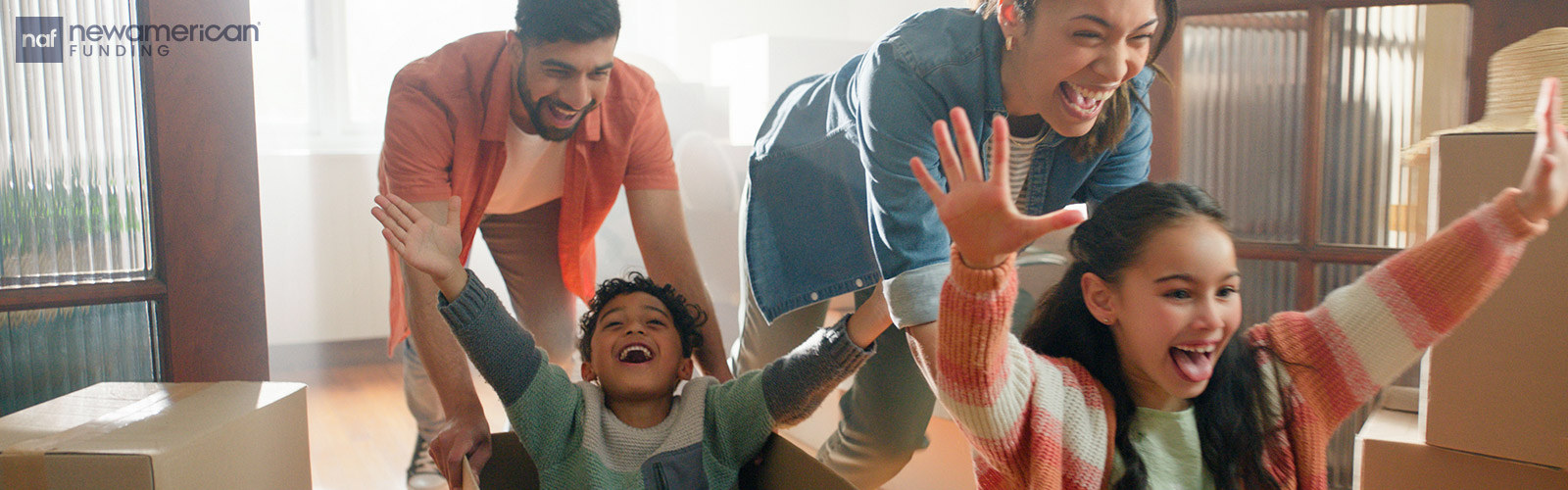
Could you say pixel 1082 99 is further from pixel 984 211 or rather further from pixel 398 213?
pixel 398 213

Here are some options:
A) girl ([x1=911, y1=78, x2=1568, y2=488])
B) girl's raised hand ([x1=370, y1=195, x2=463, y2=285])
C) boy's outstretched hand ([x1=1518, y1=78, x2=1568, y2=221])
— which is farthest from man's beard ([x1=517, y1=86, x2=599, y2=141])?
boy's outstretched hand ([x1=1518, y1=78, x2=1568, y2=221])

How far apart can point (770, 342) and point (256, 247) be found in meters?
0.85

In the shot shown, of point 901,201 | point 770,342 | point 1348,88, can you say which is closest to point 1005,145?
point 901,201

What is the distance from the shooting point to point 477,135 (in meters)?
1.46

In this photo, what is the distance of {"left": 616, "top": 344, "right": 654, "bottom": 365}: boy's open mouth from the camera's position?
49.8 inches

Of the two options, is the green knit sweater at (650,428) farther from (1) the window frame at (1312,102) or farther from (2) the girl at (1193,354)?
(1) the window frame at (1312,102)

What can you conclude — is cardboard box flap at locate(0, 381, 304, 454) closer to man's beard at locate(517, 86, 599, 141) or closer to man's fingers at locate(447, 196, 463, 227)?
man's fingers at locate(447, 196, 463, 227)

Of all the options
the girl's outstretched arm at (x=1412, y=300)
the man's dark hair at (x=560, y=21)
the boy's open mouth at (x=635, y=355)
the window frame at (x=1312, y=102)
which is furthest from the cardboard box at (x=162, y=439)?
the window frame at (x=1312, y=102)

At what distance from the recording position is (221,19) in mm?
1501

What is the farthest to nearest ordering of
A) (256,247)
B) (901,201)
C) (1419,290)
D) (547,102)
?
(256,247) < (547,102) < (901,201) < (1419,290)

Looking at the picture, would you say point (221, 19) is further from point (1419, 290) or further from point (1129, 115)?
point (1419, 290)

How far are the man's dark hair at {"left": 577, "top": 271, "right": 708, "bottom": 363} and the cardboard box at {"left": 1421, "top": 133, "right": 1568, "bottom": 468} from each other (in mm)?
1025

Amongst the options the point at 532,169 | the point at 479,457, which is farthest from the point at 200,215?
the point at 479,457

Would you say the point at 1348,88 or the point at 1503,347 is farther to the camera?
the point at 1348,88
